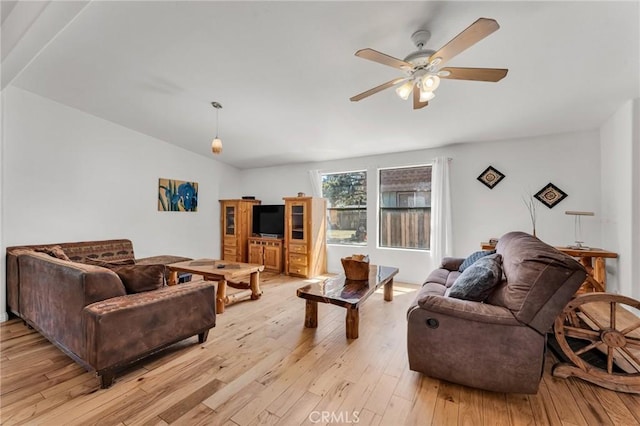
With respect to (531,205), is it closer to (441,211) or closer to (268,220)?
(441,211)

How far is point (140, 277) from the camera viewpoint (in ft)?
6.90

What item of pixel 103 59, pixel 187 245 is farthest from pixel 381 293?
pixel 103 59

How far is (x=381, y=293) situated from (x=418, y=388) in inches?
85.8

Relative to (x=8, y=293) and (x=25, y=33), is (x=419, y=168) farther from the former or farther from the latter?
(x=8, y=293)

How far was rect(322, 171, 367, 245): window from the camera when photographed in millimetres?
5168

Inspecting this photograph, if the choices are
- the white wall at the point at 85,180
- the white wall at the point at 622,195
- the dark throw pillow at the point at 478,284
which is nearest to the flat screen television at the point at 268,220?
the white wall at the point at 85,180

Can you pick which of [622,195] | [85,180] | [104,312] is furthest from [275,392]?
[622,195]

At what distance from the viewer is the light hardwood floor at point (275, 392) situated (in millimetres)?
1553

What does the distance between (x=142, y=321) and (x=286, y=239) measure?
333cm

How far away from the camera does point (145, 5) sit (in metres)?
1.94

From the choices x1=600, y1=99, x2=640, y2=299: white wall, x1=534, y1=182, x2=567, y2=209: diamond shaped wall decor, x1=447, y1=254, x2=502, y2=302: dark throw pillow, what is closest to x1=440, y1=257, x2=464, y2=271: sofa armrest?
x1=447, y1=254, x2=502, y2=302: dark throw pillow

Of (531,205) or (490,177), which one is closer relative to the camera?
(531,205)

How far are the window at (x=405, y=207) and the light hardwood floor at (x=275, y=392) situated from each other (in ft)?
8.11

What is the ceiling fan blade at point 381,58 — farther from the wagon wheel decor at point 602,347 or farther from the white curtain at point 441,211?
the white curtain at point 441,211
